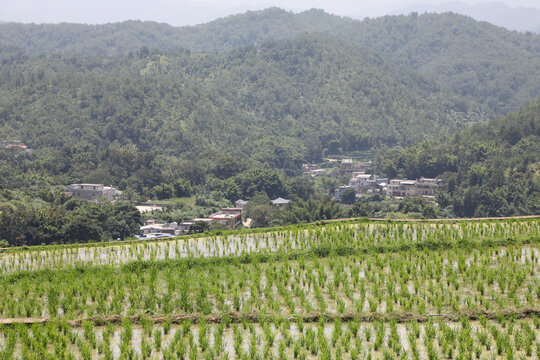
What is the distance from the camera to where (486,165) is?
62.7 meters

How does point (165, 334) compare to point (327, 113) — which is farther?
point (327, 113)

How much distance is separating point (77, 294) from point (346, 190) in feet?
178

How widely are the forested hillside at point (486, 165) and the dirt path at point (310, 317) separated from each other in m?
40.1

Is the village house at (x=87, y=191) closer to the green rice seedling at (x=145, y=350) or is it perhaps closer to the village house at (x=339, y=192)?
the village house at (x=339, y=192)

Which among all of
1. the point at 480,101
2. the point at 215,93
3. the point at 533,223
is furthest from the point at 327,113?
the point at 533,223

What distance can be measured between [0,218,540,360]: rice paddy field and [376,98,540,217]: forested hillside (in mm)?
36264

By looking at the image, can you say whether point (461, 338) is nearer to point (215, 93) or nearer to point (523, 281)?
point (523, 281)

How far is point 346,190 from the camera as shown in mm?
66000

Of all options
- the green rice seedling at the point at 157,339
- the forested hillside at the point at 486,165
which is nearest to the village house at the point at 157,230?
the forested hillside at the point at 486,165

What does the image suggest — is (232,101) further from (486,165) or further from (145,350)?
(145,350)

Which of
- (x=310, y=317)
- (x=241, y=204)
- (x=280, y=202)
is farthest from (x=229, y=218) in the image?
(x=310, y=317)

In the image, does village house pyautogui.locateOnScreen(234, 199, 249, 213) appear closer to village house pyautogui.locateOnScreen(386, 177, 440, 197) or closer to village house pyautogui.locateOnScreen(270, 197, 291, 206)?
village house pyautogui.locateOnScreen(270, 197, 291, 206)

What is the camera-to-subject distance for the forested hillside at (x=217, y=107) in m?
84.3

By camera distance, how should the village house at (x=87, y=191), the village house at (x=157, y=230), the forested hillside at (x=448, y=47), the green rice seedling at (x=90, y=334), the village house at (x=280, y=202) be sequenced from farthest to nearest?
the forested hillside at (x=448, y=47), the village house at (x=280, y=202), the village house at (x=87, y=191), the village house at (x=157, y=230), the green rice seedling at (x=90, y=334)
